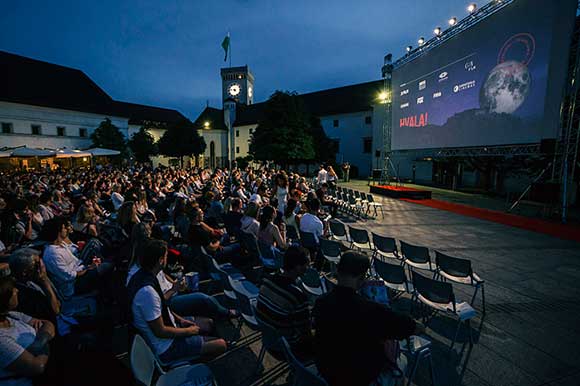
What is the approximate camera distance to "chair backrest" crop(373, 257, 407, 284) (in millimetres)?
3904

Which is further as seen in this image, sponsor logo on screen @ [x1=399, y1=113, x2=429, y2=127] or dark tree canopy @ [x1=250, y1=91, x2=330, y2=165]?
dark tree canopy @ [x1=250, y1=91, x2=330, y2=165]

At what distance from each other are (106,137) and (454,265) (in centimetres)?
4180

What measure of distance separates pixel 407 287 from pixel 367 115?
36.2m

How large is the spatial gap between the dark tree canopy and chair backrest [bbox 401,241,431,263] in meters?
27.1

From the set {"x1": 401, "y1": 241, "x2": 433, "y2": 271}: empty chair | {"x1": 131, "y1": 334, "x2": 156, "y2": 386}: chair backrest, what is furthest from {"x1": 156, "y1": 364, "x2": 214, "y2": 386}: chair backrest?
{"x1": 401, "y1": 241, "x2": 433, "y2": 271}: empty chair

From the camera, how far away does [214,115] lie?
198 ft

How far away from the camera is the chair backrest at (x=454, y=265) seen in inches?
156

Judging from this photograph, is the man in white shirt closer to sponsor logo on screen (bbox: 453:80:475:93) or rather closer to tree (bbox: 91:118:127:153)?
sponsor logo on screen (bbox: 453:80:475:93)

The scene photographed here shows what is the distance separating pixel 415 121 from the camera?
15922 millimetres

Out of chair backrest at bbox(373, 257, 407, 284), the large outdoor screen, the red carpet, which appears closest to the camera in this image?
chair backrest at bbox(373, 257, 407, 284)

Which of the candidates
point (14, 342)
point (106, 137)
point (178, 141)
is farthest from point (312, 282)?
point (178, 141)

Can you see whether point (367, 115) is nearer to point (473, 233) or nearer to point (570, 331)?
point (473, 233)

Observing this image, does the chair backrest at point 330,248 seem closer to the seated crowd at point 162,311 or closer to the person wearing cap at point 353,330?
the seated crowd at point 162,311

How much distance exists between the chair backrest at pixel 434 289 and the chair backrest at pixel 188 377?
8.52ft
